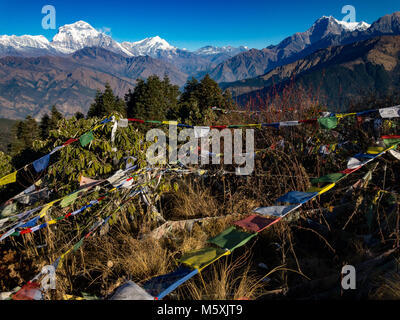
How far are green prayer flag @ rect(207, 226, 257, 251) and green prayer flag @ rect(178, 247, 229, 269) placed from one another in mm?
67

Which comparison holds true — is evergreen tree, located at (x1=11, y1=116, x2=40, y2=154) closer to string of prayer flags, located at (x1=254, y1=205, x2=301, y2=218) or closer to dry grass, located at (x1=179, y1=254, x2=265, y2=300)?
dry grass, located at (x1=179, y1=254, x2=265, y2=300)

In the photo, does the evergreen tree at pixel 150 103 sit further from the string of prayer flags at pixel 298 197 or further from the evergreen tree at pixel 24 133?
the string of prayer flags at pixel 298 197

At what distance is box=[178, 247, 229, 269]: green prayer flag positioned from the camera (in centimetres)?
192

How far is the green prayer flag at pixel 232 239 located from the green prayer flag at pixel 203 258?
0.22 feet

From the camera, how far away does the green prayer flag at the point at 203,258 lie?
6.29ft

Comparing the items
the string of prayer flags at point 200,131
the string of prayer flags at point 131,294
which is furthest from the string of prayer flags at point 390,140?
the string of prayer flags at point 131,294

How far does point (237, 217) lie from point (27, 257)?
110 inches

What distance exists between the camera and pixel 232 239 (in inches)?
85.4

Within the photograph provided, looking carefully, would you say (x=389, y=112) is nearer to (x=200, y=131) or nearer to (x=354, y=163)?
(x=354, y=163)

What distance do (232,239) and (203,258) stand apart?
32cm

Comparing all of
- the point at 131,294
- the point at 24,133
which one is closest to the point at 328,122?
the point at 131,294

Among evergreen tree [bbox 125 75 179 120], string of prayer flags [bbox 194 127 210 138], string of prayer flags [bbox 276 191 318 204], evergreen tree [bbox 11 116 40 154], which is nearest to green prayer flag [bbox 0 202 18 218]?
string of prayer flags [bbox 194 127 210 138]

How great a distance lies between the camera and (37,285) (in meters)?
2.12
